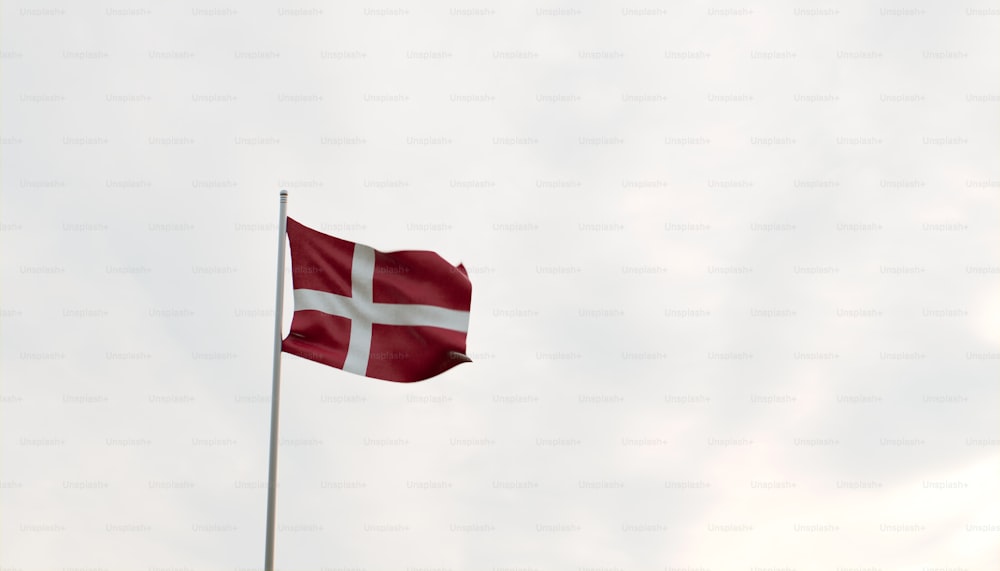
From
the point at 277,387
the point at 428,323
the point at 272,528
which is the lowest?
the point at 272,528

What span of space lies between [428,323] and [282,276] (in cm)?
251

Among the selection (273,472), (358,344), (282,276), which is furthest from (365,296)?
(273,472)

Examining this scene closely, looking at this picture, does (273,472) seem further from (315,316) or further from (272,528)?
(315,316)

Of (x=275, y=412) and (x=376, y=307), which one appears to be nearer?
(x=275, y=412)

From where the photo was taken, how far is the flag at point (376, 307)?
52.4ft

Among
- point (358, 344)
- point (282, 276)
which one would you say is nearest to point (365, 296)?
point (358, 344)

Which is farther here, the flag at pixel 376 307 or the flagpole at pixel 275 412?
the flag at pixel 376 307

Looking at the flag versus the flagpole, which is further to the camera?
the flag

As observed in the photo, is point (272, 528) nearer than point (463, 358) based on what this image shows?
Yes

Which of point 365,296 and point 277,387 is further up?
point 365,296

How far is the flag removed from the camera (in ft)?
52.4

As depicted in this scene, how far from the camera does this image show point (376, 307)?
16.5 meters

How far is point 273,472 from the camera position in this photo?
14094mm

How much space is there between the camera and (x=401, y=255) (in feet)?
54.6
